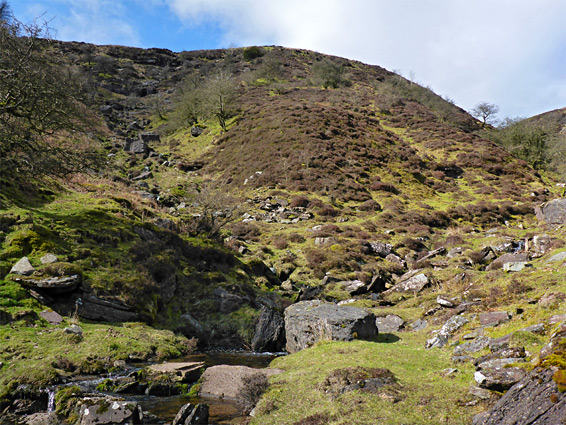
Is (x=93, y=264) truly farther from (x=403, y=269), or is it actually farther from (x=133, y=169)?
(x=133, y=169)

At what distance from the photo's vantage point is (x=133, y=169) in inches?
1900

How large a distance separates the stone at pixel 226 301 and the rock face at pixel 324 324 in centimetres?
372

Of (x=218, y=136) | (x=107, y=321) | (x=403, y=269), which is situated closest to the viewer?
(x=107, y=321)

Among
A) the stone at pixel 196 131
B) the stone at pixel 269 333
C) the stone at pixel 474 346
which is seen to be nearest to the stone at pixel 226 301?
the stone at pixel 269 333

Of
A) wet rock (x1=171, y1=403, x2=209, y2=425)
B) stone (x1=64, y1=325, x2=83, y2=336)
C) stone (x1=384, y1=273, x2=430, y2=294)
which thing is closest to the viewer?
wet rock (x1=171, y1=403, x2=209, y2=425)

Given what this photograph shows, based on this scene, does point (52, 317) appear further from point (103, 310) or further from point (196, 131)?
point (196, 131)

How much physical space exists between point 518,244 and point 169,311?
895 inches

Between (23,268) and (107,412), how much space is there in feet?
27.7

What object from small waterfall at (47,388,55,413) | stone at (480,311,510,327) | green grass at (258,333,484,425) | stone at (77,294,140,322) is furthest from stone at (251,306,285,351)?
stone at (480,311,510,327)

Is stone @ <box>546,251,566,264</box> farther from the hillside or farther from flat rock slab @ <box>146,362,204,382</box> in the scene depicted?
flat rock slab @ <box>146,362,204,382</box>

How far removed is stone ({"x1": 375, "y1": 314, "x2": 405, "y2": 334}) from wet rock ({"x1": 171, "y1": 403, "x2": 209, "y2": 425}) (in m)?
9.16

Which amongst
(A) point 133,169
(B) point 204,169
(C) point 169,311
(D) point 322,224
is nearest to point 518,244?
(D) point 322,224

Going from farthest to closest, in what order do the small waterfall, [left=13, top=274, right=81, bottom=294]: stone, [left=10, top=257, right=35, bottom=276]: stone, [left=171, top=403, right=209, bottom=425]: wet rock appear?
1. [left=10, top=257, right=35, bottom=276]: stone
2. [left=13, top=274, right=81, bottom=294]: stone
3. the small waterfall
4. [left=171, top=403, right=209, bottom=425]: wet rock

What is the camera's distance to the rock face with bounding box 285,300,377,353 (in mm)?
12734
